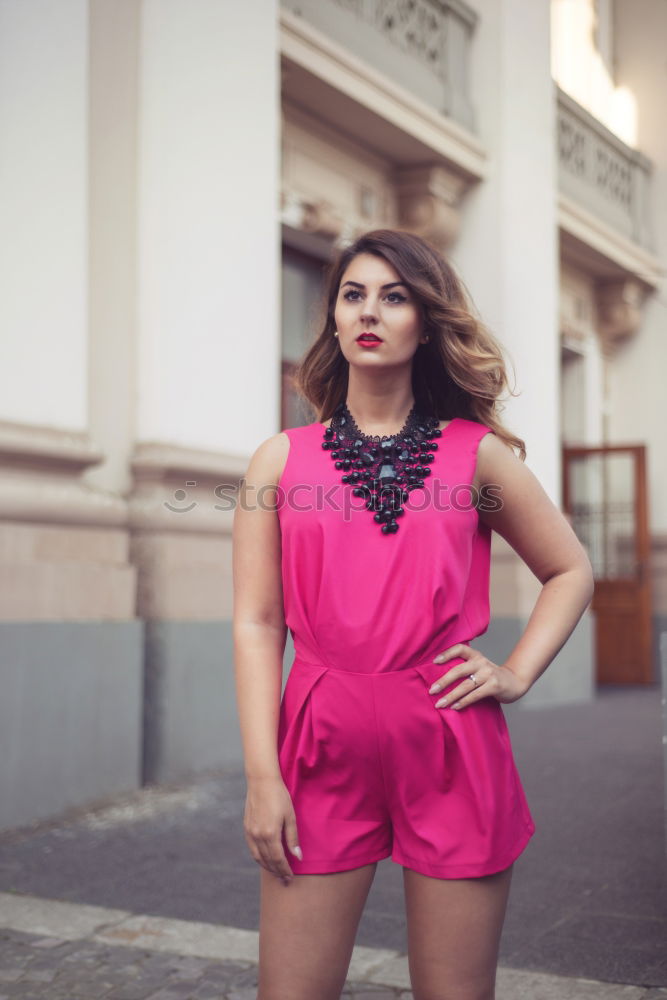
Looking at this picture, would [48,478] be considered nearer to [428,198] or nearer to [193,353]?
[193,353]

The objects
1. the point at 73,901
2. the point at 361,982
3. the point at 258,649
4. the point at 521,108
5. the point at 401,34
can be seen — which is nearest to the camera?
the point at 258,649

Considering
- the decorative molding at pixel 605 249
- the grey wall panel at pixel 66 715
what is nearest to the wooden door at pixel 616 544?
the decorative molding at pixel 605 249

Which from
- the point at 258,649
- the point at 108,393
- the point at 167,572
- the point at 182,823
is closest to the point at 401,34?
the point at 108,393

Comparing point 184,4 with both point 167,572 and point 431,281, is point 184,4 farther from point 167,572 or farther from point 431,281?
point 431,281

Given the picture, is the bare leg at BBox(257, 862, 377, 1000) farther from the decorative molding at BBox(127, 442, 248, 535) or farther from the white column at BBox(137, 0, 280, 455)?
the white column at BBox(137, 0, 280, 455)

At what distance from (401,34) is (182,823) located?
6215 millimetres

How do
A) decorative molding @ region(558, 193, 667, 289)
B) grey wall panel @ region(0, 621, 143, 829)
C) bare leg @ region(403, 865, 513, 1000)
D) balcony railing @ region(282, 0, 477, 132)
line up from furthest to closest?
decorative molding @ region(558, 193, 667, 289), balcony railing @ region(282, 0, 477, 132), grey wall panel @ region(0, 621, 143, 829), bare leg @ region(403, 865, 513, 1000)

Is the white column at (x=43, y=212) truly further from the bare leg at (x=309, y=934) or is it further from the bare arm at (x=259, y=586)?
the bare leg at (x=309, y=934)

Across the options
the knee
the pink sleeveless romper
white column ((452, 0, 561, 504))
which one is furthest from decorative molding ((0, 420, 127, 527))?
white column ((452, 0, 561, 504))

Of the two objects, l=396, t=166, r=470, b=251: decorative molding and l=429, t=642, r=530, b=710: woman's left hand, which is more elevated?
l=396, t=166, r=470, b=251: decorative molding

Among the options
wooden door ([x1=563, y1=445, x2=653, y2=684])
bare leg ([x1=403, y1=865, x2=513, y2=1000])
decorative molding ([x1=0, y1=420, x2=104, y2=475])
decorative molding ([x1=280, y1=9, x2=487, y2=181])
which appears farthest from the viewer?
Answer: wooden door ([x1=563, y1=445, x2=653, y2=684])

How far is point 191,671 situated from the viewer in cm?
584

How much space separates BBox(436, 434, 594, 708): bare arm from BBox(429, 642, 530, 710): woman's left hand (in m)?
0.08

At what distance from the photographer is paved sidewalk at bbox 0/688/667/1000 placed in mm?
3055
